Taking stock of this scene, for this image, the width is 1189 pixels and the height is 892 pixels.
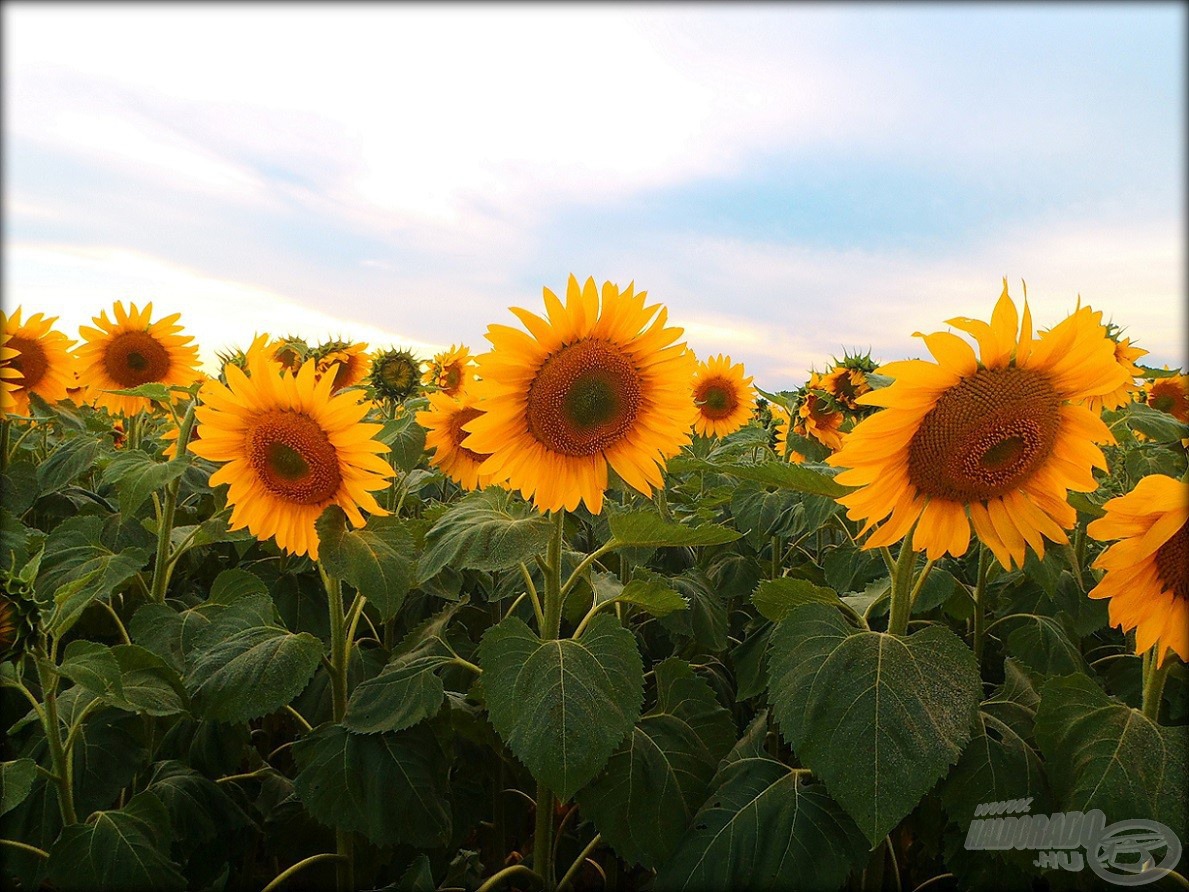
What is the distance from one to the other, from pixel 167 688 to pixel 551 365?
54.7 inches

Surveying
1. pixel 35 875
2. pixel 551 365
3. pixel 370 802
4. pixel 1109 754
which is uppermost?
pixel 551 365

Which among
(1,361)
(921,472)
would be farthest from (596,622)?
(1,361)

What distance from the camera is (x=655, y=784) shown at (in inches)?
76.9

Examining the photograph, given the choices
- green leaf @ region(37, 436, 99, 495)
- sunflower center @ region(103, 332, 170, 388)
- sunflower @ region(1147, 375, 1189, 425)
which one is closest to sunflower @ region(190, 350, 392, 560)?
green leaf @ region(37, 436, 99, 495)

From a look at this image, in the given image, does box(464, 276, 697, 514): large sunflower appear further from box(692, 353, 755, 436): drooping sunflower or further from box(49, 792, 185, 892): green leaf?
box(692, 353, 755, 436): drooping sunflower

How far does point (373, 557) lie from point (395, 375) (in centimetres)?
273

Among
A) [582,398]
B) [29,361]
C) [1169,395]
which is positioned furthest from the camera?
[1169,395]

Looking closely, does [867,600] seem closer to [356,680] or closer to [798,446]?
[356,680]

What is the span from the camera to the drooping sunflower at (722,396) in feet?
21.6

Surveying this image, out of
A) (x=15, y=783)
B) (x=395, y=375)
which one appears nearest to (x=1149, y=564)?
(x=15, y=783)

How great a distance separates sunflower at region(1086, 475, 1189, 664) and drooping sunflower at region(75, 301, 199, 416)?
438cm

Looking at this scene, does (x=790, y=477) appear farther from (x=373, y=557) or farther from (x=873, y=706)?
(x=373, y=557)

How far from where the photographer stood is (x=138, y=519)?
10.8 feet

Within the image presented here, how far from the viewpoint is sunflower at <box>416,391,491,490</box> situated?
11.1 ft
